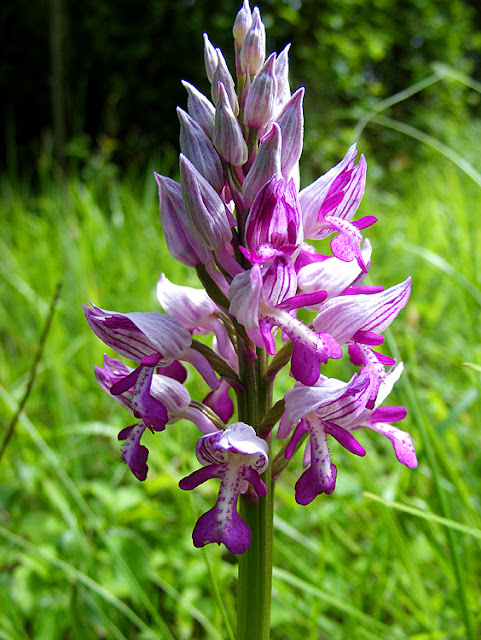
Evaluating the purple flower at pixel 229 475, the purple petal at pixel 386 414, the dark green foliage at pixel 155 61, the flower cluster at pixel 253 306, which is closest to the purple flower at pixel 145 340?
the flower cluster at pixel 253 306

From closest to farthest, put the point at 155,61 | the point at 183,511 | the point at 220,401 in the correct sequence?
the point at 220,401 < the point at 183,511 < the point at 155,61

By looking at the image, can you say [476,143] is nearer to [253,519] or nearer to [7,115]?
[7,115]

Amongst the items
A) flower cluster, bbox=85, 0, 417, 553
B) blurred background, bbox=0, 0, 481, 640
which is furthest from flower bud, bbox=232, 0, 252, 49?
blurred background, bbox=0, 0, 481, 640

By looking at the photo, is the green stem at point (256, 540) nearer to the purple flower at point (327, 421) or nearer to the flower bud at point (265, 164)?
the purple flower at point (327, 421)

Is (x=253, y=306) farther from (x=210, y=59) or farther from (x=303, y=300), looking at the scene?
(x=210, y=59)

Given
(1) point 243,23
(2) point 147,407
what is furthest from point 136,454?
(1) point 243,23

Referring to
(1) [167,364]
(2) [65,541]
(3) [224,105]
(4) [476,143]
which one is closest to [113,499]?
(2) [65,541]
